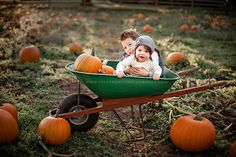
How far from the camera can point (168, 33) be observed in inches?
483

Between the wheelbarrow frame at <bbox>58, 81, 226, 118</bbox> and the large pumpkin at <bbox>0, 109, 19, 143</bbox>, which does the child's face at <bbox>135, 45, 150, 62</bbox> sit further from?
the large pumpkin at <bbox>0, 109, 19, 143</bbox>

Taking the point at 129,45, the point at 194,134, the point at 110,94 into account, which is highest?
the point at 129,45

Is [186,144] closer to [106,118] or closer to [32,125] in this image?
[106,118]

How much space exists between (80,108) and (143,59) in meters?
0.99

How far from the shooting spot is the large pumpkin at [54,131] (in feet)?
12.6

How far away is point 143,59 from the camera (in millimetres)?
4207

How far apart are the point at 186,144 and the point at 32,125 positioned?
192 cm

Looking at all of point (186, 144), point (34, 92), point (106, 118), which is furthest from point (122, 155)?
point (34, 92)

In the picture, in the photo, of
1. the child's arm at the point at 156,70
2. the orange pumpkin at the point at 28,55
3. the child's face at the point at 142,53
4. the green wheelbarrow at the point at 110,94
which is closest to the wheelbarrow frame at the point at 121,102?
the green wheelbarrow at the point at 110,94

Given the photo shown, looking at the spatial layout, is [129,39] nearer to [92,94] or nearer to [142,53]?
[142,53]

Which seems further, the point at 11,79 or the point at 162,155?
the point at 11,79

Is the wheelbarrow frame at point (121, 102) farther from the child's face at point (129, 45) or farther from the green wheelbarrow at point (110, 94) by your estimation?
the child's face at point (129, 45)

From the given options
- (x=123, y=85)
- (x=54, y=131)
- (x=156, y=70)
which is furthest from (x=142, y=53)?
(x=54, y=131)

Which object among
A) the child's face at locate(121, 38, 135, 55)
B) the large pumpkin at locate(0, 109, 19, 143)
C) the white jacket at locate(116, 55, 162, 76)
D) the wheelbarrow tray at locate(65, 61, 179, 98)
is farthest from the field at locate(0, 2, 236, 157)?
the child's face at locate(121, 38, 135, 55)
